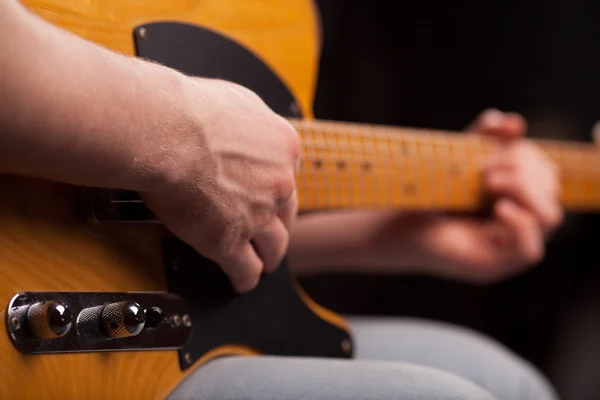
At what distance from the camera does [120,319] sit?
1.57 feet

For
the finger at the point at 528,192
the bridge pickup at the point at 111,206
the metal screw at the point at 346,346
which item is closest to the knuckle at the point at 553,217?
the finger at the point at 528,192

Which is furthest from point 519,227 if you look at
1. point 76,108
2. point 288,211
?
point 76,108

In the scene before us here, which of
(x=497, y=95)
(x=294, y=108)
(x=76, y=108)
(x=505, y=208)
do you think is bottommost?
(x=497, y=95)

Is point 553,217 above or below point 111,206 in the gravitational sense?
below

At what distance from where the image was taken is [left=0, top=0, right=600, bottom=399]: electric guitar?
0.46 metres

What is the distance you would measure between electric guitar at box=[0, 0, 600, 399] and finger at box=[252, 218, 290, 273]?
0.09 ft

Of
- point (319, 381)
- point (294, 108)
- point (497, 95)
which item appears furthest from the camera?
point (497, 95)

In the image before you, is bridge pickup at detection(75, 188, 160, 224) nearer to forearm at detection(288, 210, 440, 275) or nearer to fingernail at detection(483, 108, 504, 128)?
forearm at detection(288, 210, 440, 275)

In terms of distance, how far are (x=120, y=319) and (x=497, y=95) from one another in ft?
4.32

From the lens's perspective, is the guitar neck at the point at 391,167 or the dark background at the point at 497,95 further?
the dark background at the point at 497,95

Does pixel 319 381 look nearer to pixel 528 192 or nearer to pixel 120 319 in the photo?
pixel 120 319

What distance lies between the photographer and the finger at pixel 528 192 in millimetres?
938

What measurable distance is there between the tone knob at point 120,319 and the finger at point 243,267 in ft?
Result: 0.28

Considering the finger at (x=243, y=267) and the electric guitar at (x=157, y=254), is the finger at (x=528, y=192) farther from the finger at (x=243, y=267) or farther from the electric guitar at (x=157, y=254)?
the finger at (x=243, y=267)
